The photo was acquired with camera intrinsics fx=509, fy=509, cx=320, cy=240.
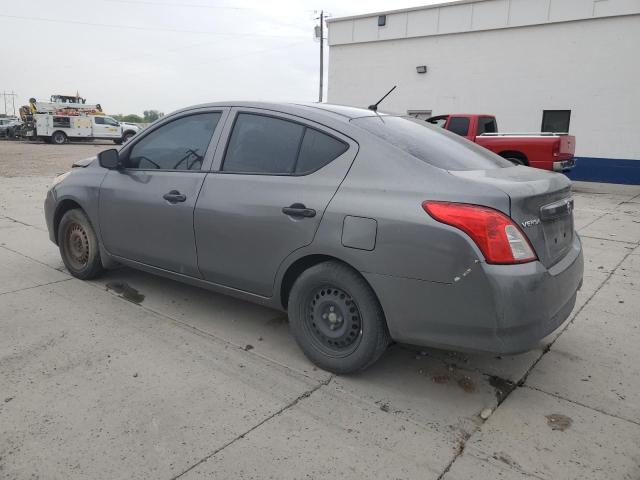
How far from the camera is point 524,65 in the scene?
51.8 feet

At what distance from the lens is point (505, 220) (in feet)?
8.23

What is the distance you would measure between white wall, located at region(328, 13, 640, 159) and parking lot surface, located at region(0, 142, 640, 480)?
1241cm

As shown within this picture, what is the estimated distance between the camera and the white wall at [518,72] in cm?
1433

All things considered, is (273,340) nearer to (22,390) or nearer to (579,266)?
(22,390)

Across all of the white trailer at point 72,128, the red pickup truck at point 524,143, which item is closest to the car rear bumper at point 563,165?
the red pickup truck at point 524,143

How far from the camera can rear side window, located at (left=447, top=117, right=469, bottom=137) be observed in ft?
43.0

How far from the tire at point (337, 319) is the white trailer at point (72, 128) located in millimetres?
30511

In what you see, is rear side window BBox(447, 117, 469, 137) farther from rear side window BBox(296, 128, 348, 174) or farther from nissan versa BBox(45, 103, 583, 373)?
rear side window BBox(296, 128, 348, 174)

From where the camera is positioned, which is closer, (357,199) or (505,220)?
(505,220)

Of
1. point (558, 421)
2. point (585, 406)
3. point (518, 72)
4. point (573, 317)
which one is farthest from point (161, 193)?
point (518, 72)

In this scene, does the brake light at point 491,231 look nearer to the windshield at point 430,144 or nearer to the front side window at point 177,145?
the windshield at point 430,144

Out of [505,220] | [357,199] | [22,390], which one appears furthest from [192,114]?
[505,220]

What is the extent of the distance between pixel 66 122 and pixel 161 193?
1257 inches

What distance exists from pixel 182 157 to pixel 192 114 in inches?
13.3
